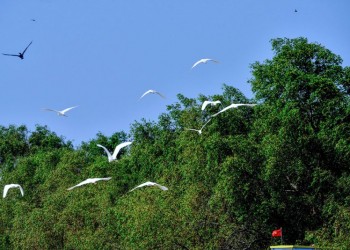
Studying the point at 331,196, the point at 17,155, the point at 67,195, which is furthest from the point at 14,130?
the point at 331,196

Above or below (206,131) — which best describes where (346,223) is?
below

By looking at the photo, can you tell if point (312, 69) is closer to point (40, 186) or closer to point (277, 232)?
point (277, 232)

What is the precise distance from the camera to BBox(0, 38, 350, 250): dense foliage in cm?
5097

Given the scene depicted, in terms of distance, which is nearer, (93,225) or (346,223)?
(346,223)

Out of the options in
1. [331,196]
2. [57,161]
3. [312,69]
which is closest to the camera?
[331,196]

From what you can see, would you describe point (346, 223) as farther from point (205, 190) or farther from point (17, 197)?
point (17, 197)

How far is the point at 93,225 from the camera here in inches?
2367

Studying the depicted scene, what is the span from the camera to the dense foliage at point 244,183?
50969 millimetres

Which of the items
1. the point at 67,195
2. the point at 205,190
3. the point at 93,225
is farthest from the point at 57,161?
the point at 205,190

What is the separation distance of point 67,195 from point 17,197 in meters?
10.4

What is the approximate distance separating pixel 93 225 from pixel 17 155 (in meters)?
42.8

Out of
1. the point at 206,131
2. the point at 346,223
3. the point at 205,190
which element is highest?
the point at 206,131

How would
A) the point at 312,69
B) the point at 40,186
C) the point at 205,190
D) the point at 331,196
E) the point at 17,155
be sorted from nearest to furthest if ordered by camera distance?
the point at 331,196 < the point at 205,190 < the point at 312,69 < the point at 40,186 < the point at 17,155

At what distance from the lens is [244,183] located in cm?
5281
